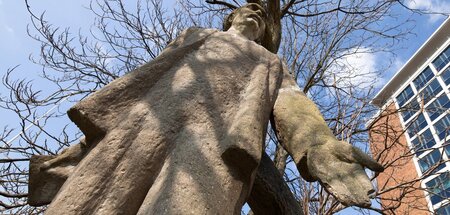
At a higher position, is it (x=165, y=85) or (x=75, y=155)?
(x=165, y=85)

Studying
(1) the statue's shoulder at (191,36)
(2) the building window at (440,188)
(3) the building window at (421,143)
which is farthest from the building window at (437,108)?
(1) the statue's shoulder at (191,36)

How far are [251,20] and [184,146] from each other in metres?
1.64

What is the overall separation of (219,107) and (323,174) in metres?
0.59

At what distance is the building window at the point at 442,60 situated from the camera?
1045 inches

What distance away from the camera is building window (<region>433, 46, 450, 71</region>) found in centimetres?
2655

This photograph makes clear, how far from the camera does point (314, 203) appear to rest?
6.55m

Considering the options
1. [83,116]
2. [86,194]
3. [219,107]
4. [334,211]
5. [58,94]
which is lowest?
[334,211]

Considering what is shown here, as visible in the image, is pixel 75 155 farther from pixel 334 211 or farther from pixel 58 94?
pixel 58 94

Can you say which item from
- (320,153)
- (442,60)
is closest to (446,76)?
(442,60)

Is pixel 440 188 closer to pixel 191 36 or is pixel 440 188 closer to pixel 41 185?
pixel 191 36

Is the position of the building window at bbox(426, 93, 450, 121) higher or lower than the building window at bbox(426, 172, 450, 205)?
higher

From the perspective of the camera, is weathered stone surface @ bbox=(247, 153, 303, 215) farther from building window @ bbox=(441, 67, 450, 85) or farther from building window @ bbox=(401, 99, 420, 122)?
building window @ bbox=(441, 67, 450, 85)

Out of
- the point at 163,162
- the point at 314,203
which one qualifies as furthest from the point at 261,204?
the point at 314,203

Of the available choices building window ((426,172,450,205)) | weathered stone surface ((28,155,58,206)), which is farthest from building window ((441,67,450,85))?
weathered stone surface ((28,155,58,206))
